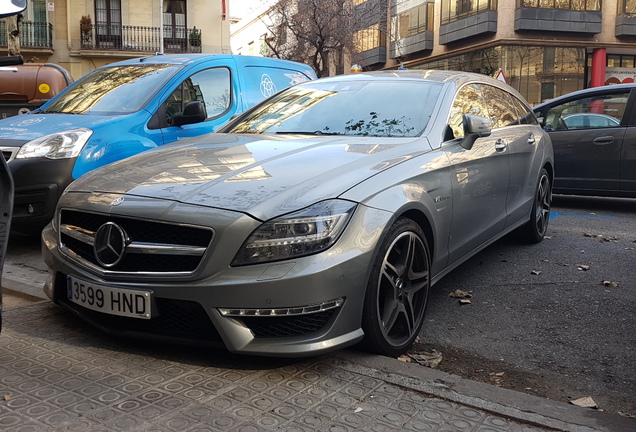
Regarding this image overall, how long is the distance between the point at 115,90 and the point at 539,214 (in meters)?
4.16

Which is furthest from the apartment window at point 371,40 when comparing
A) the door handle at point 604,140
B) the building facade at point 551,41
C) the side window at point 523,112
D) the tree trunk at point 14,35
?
the side window at point 523,112

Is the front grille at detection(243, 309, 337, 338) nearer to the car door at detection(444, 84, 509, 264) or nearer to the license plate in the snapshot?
the license plate

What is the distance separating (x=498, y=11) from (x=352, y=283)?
3117 cm

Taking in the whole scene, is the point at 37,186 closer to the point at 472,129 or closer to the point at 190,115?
the point at 190,115

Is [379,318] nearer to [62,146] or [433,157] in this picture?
[433,157]

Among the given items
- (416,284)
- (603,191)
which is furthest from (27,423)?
(603,191)

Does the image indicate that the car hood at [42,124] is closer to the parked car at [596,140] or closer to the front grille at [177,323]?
the front grille at [177,323]

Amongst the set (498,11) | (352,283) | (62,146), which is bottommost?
(352,283)

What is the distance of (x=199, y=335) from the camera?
9.62ft

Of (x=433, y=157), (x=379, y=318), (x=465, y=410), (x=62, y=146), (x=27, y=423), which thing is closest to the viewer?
(x=27, y=423)

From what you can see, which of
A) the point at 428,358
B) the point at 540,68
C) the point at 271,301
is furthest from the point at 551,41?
the point at 271,301

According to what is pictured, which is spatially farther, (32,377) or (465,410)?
(32,377)

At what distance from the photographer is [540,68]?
31.2 metres

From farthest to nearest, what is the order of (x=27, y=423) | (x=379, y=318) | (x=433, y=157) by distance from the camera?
(x=433, y=157) < (x=379, y=318) < (x=27, y=423)
